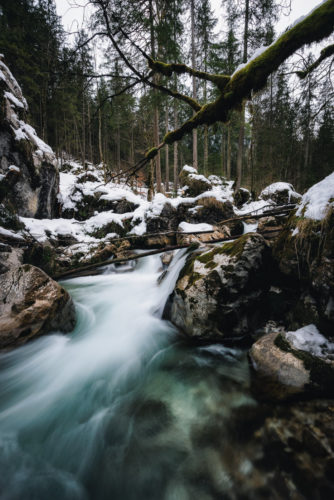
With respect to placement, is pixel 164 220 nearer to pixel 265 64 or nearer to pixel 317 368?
pixel 265 64

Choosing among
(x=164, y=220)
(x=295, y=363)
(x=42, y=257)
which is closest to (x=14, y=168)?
(x=42, y=257)

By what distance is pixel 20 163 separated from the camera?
7816 mm

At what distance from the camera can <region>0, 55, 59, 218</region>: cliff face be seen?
729cm

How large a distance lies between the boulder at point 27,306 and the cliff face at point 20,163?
5.03 m

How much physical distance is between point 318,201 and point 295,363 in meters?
2.09

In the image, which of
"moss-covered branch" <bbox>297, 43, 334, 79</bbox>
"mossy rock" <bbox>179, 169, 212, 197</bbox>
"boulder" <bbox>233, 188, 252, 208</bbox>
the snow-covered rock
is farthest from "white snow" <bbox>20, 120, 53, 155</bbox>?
the snow-covered rock

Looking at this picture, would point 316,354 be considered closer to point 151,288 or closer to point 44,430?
point 44,430

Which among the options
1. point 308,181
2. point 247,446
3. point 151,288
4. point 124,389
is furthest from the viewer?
point 308,181

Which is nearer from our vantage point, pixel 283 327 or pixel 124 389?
pixel 124 389

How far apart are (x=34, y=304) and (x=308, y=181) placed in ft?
70.9

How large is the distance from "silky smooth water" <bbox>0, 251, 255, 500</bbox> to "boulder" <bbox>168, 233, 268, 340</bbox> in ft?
1.18

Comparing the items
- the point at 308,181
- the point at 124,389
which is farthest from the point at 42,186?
the point at 308,181

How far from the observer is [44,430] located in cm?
229

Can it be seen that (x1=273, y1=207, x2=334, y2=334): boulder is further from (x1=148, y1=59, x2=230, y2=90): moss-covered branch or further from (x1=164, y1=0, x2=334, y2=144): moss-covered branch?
(x1=148, y1=59, x2=230, y2=90): moss-covered branch
